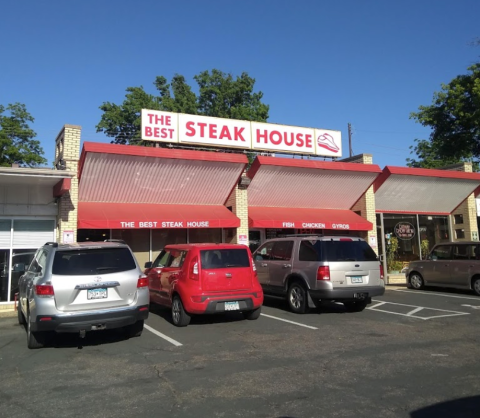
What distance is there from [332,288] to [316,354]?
10.8 feet

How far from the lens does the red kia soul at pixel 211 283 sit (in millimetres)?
8695

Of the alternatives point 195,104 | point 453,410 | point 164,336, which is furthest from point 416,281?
point 195,104

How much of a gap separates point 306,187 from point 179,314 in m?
9.77

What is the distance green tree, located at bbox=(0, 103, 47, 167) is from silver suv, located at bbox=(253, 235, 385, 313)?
2545 cm

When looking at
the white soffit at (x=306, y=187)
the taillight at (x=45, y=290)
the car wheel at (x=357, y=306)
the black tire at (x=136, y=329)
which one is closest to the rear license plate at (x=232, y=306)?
the black tire at (x=136, y=329)

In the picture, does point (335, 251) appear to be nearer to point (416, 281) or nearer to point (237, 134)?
point (416, 281)

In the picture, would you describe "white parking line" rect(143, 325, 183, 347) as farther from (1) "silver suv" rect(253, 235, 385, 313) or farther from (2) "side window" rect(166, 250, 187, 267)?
(1) "silver suv" rect(253, 235, 385, 313)

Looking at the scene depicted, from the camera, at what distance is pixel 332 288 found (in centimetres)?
983

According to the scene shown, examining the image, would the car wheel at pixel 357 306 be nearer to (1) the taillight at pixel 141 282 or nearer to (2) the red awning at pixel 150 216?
(2) the red awning at pixel 150 216

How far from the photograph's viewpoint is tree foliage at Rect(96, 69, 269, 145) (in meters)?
36.2

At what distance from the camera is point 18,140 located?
1270 inches

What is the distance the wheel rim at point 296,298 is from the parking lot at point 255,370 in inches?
30.1

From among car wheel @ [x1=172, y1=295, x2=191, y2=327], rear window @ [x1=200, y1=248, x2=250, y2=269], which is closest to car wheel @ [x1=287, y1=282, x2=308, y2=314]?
rear window @ [x1=200, y1=248, x2=250, y2=269]

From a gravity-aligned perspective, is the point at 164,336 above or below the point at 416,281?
below
